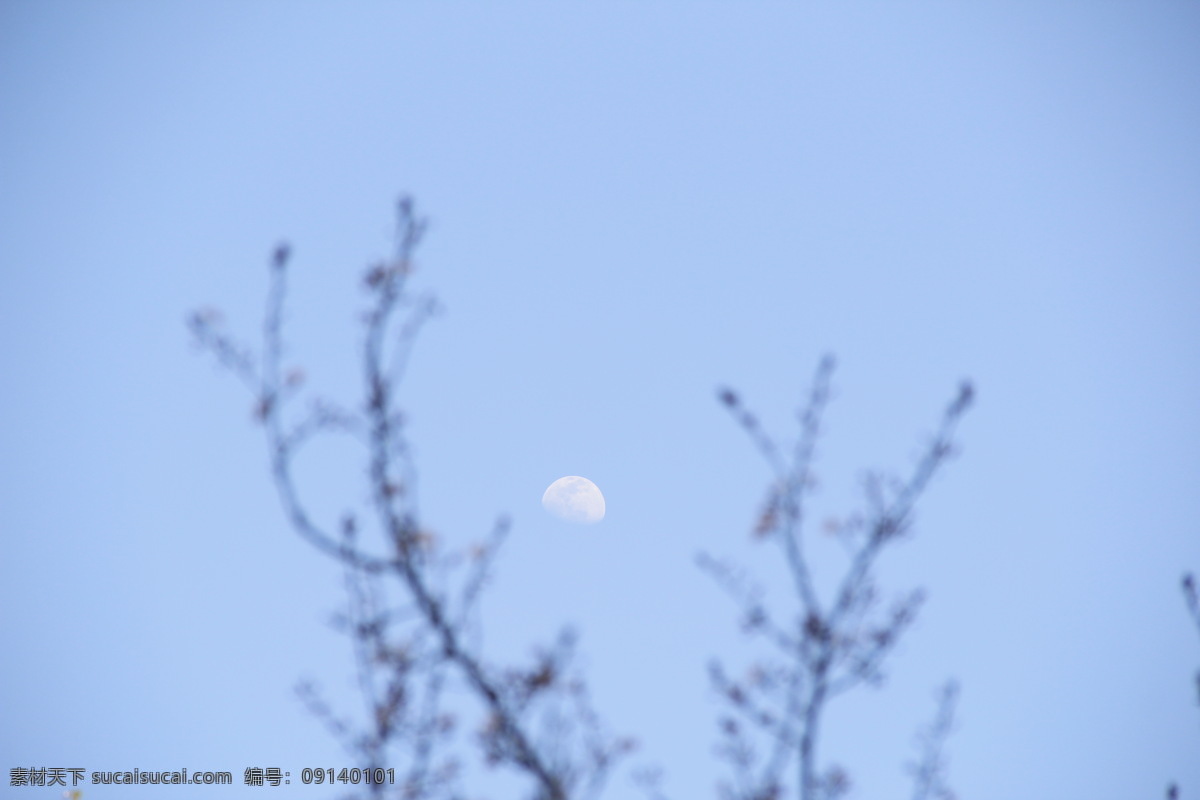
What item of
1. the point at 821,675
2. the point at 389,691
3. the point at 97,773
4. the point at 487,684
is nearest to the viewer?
the point at 487,684

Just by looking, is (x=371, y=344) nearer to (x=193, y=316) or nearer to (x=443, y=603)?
(x=193, y=316)

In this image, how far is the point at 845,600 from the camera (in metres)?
4.10

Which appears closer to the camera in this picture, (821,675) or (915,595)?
(821,675)

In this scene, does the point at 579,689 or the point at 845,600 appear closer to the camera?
the point at 845,600

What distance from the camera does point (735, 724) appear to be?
485 cm

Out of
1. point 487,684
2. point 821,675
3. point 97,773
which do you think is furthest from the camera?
point 97,773

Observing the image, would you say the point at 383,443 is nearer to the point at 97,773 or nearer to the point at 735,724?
the point at 735,724

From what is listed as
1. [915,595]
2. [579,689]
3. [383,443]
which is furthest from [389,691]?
[915,595]

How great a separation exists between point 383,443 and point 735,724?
8.94 feet

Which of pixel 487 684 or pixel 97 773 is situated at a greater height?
pixel 487 684

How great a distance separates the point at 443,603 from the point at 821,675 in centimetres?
185

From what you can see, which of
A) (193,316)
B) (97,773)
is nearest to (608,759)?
(193,316)

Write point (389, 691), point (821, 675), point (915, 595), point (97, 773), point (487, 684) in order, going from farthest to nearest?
point (97, 773), point (389, 691), point (915, 595), point (821, 675), point (487, 684)

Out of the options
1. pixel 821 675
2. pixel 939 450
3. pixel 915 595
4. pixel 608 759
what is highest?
pixel 939 450
